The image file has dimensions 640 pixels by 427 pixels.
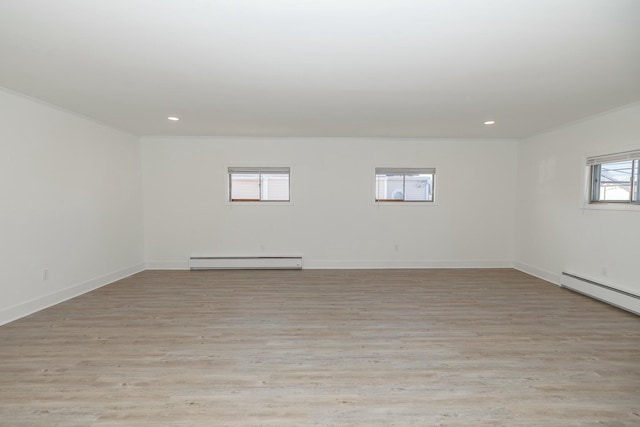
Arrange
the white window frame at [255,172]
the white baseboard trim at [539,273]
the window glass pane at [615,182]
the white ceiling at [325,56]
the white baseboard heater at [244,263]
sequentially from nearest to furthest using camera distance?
the white ceiling at [325,56] < the window glass pane at [615,182] < the white baseboard trim at [539,273] < the white baseboard heater at [244,263] < the white window frame at [255,172]

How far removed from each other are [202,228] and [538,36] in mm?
5282

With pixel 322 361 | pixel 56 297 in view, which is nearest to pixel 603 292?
pixel 322 361

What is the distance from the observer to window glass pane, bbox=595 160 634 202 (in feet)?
12.1

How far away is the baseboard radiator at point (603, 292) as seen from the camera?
3.39m

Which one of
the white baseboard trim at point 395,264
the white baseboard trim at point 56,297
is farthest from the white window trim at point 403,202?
the white baseboard trim at point 56,297

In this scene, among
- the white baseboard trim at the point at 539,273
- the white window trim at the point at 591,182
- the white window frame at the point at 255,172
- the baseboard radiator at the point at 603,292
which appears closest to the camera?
the baseboard radiator at the point at 603,292

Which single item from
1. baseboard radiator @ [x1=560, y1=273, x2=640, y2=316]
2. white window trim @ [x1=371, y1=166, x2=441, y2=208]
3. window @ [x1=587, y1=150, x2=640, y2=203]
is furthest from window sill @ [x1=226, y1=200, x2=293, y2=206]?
window @ [x1=587, y1=150, x2=640, y2=203]

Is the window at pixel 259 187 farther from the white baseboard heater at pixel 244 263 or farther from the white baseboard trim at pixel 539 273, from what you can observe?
the white baseboard trim at pixel 539 273

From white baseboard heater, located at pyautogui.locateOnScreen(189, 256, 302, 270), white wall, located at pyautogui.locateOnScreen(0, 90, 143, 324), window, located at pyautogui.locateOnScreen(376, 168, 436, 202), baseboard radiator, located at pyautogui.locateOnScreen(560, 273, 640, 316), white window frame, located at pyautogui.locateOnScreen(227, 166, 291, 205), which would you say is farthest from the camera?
window, located at pyautogui.locateOnScreen(376, 168, 436, 202)

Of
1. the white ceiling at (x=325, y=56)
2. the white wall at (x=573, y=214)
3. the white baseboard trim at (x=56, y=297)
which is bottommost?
the white baseboard trim at (x=56, y=297)

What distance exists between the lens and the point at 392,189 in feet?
18.7

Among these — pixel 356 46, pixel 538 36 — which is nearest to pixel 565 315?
pixel 538 36

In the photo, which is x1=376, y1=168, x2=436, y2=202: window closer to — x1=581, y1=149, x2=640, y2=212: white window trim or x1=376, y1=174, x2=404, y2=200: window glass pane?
x1=376, y1=174, x2=404, y2=200: window glass pane

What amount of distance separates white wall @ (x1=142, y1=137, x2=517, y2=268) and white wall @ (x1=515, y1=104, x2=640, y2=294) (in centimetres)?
40
